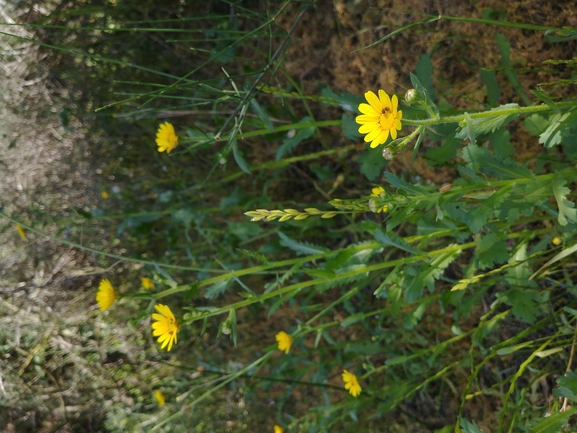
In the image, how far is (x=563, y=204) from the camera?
45.9 inches

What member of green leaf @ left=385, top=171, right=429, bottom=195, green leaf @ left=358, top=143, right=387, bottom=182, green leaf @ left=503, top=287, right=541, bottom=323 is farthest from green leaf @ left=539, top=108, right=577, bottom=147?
green leaf @ left=358, top=143, right=387, bottom=182

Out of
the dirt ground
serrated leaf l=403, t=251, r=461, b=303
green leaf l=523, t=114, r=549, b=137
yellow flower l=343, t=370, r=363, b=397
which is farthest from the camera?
yellow flower l=343, t=370, r=363, b=397

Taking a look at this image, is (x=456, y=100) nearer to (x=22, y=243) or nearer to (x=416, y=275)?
(x=416, y=275)

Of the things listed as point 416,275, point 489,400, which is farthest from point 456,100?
point 489,400

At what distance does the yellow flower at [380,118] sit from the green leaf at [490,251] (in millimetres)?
561

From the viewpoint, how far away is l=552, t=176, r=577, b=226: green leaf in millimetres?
1128

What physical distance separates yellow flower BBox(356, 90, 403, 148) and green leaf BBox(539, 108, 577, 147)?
40 cm

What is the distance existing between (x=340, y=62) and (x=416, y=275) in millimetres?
1159

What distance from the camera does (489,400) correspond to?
221 centimetres

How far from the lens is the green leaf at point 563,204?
3.70ft

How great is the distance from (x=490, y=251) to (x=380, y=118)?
61cm

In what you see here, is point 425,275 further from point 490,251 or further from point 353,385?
point 353,385

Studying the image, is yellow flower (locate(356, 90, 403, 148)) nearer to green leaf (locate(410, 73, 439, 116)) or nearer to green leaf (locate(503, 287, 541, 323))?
green leaf (locate(410, 73, 439, 116))

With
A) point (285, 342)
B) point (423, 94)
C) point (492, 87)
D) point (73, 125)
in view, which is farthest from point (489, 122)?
point (73, 125)
